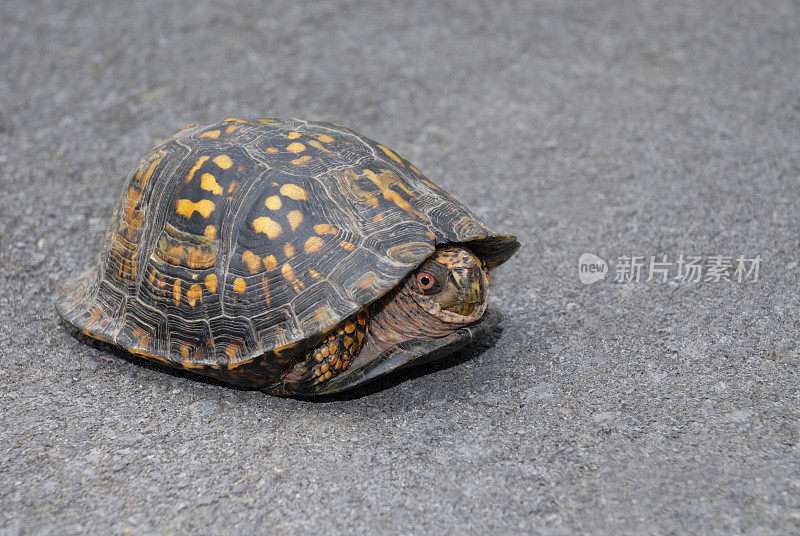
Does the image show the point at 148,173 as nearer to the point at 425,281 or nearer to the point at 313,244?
the point at 313,244

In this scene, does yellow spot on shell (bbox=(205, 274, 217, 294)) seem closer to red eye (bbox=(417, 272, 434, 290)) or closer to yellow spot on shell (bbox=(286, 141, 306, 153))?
yellow spot on shell (bbox=(286, 141, 306, 153))

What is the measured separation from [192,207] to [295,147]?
21.7 inches

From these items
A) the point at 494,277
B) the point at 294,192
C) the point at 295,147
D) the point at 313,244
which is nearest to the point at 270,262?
the point at 313,244

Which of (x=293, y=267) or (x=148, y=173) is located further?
(x=148, y=173)

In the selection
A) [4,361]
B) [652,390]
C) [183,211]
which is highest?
[183,211]

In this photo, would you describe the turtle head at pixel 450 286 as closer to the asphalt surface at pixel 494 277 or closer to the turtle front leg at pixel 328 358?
the turtle front leg at pixel 328 358

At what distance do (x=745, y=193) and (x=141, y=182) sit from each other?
3859 millimetres

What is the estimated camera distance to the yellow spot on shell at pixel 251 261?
10.5 ft

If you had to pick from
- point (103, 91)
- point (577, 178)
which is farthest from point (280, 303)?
point (103, 91)

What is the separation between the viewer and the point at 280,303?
3.16 m

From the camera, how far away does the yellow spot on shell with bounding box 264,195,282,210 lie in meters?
3.23

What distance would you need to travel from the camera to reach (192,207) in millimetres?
3324

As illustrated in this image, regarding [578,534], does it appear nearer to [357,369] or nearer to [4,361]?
[357,369]

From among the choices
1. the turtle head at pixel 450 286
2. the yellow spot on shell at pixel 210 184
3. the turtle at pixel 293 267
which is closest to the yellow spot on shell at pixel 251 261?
the turtle at pixel 293 267
